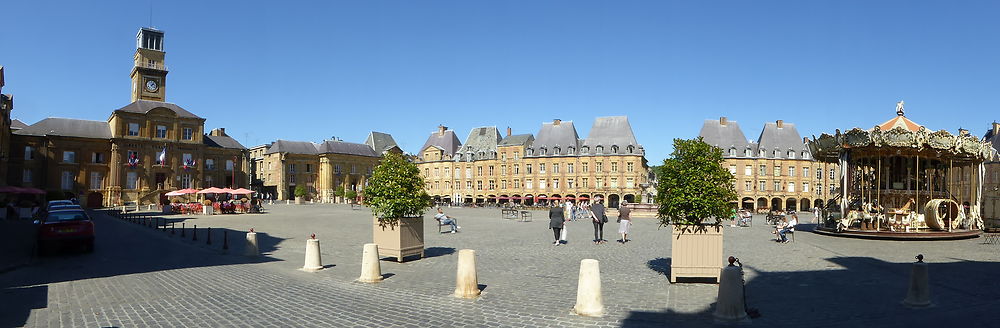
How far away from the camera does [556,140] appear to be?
239 feet

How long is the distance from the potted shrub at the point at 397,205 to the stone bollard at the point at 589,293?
553cm

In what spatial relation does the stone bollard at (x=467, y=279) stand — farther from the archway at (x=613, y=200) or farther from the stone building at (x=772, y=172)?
the stone building at (x=772, y=172)

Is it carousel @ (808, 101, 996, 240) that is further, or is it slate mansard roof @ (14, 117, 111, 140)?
slate mansard roof @ (14, 117, 111, 140)

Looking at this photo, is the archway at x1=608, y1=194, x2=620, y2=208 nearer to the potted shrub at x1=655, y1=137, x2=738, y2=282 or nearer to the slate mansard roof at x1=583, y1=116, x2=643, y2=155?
the slate mansard roof at x1=583, y1=116, x2=643, y2=155

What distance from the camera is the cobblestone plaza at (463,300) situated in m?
7.28

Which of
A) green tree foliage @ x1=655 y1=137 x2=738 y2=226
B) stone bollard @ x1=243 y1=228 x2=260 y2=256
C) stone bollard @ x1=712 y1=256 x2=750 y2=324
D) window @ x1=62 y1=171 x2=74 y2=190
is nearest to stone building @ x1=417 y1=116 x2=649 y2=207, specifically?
window @ x1=62 y1=171 x2=74 y2=190

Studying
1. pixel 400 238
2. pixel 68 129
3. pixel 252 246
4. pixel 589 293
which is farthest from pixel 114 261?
pixel 68 129

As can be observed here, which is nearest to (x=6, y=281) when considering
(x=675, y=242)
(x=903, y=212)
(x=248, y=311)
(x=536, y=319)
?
(x=248, y=311)

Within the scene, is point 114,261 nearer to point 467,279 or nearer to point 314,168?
point 467,279

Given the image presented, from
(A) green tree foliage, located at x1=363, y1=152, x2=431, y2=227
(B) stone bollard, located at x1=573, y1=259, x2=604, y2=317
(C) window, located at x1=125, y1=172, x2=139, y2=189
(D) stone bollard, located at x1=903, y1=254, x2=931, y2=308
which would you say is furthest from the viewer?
(C) window, located at x1=125, y1=172, x2=139, y2=189

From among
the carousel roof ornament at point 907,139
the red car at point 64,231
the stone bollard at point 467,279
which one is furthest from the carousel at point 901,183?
the red car at point 64,231

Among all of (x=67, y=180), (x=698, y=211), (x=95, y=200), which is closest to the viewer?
(x=698, y=211)

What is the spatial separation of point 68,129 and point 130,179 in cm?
827

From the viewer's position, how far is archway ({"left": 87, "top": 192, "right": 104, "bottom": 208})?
56.7 m
